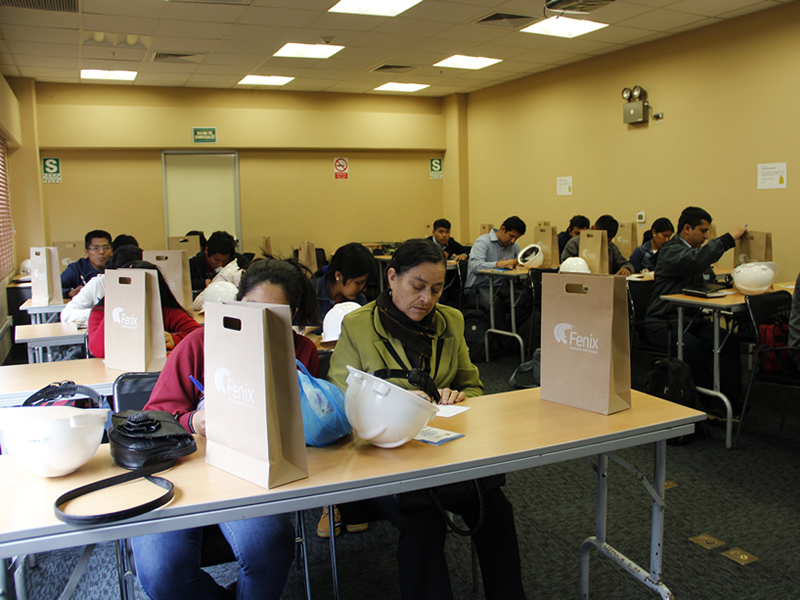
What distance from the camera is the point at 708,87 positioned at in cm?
617

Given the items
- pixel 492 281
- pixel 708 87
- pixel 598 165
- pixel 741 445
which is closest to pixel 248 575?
pixel 741 445

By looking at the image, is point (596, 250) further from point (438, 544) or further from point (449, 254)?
point (438, 544)

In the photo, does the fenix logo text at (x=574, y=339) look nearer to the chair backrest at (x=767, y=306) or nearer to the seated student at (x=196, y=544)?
the seated student at (x=196, y=544)

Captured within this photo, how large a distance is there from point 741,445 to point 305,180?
723 centimetres

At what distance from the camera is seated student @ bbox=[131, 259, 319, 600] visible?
1.48 m

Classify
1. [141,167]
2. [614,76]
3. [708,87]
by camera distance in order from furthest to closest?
[141,167] < [614,76] < [708,87]

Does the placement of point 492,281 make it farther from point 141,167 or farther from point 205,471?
point 141,167

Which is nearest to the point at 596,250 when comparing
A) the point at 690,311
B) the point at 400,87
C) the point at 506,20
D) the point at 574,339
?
the point at 690,311

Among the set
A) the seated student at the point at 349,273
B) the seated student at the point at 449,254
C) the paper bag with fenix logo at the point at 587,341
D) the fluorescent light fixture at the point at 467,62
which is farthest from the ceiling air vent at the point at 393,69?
the paper bag with fenix logo at the point at 587,341

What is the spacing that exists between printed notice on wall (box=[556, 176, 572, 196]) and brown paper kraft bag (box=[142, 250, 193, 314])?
5241 mm

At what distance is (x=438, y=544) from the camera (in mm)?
1662

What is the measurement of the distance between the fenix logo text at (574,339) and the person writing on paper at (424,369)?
359 mm

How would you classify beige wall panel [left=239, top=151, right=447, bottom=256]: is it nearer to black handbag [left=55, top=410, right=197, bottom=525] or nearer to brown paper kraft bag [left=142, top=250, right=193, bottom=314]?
brown paper kraft bag [left=142, top=250, right=193, bottom=314]

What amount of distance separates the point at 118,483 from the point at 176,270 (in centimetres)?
309
